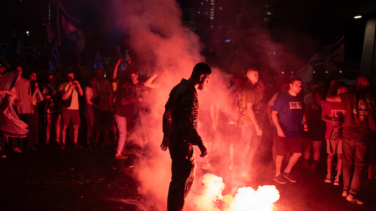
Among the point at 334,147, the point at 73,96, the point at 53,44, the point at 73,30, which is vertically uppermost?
the point at 73,30

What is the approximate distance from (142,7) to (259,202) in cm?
474

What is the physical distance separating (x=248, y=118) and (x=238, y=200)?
6.69ft

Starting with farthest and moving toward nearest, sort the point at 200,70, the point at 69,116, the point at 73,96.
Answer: the point at 69,116 → the point at 73,96 → the point at 200,70

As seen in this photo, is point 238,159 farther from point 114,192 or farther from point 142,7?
point 142,7

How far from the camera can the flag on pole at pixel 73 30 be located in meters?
12.3

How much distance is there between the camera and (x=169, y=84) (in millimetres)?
6016

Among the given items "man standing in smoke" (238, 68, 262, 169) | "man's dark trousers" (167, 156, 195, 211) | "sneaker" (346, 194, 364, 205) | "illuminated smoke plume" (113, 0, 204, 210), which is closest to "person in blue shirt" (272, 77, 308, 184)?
"man standing in smoke" (238, 68, 262, 169)

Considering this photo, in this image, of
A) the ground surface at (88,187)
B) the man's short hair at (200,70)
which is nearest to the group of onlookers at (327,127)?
the ground surface at (88,187)

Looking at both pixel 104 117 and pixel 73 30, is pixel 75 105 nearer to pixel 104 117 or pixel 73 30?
pixel 104 117

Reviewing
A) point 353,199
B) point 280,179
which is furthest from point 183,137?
point 353,199

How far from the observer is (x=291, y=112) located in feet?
16.0

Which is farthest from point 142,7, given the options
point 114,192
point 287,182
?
point 287,182

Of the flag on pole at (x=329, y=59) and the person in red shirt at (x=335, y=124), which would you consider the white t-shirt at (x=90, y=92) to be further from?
the flag on pole at (x=329, y=59)

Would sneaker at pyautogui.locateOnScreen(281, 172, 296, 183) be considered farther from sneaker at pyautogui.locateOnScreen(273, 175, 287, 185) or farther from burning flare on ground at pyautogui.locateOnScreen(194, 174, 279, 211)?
burning flare on ground at pyautogui.locateOnScreen(194, 174, 279, 211)
